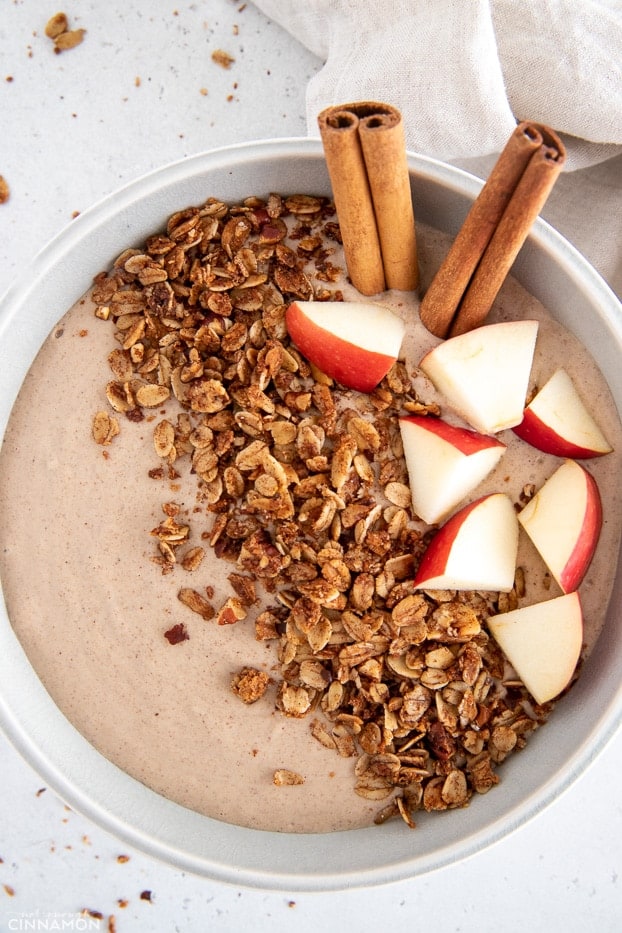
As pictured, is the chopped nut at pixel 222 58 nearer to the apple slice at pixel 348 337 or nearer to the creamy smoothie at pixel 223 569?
the creamy smoothie at pixel 223 569

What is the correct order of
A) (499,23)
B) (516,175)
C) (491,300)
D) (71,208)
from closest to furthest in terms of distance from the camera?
(516,175) < (491,300) < (499,23) < (71,208)

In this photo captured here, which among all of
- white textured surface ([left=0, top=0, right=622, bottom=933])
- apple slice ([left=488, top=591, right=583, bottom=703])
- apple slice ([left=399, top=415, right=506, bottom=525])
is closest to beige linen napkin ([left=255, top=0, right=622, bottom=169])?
white textured surface ([left=0, top=0, right=622, bottom=933])

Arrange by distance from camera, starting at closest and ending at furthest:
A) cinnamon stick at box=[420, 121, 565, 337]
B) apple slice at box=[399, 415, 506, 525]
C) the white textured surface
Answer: cinnamon stick at box=[420, 121, 565, 337], apple slice at box=[399, 415, 506, 525], the white textured surface

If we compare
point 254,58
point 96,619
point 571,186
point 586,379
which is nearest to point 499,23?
point 571,186

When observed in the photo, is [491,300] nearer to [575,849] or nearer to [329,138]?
[329,138]

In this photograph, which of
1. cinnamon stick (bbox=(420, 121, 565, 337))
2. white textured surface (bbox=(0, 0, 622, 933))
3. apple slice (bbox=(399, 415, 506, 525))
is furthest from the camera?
white textured surface (bbox=(0, 0, 622, 933))

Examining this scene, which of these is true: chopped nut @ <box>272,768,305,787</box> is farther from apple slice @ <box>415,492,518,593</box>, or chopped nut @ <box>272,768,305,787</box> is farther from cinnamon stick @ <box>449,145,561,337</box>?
cinnamon stick @ <box>449,145,561,337</box>
